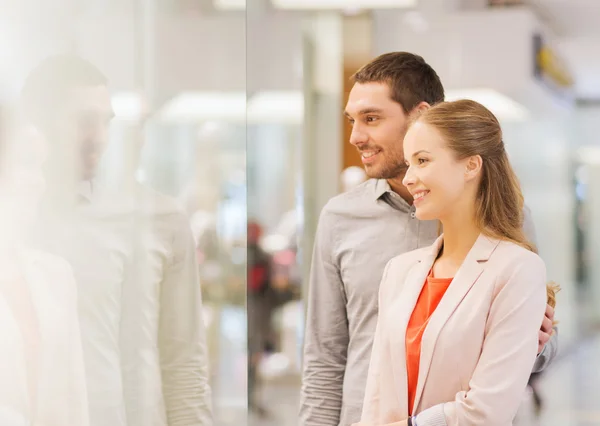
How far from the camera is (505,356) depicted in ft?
5.62

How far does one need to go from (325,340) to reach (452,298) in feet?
1.61

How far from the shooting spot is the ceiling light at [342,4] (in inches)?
92.3

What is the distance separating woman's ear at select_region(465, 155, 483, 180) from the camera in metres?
1.83

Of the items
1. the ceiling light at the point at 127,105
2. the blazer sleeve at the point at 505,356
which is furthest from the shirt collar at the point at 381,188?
the ceiling light at the point at 127,105

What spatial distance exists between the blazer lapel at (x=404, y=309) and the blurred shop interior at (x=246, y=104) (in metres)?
0.37

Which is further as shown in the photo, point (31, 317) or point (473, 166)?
point (31, 317)

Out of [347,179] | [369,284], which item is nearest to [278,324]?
[347,179]

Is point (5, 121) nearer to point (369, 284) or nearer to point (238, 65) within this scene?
point (238, 65)

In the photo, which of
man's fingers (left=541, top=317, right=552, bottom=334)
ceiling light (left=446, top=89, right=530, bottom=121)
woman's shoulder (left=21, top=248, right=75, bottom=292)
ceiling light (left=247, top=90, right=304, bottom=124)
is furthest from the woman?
ceiling light (left=247, top=90, right=304, bottom=124)

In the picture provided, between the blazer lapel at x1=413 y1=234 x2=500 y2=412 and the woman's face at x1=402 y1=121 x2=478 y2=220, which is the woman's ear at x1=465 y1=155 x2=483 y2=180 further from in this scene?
the blazer lapel at x1=413 y1=234 x2=500 y2=412

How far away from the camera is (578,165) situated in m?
2.41

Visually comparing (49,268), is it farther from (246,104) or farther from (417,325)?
(417,325)

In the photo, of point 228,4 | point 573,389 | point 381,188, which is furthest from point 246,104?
point 573,389

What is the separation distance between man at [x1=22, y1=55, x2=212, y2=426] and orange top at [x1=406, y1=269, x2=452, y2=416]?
68 cm
